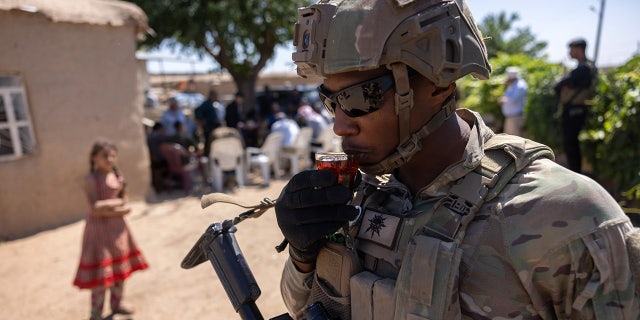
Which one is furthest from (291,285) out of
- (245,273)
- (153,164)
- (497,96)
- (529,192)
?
(497,96)

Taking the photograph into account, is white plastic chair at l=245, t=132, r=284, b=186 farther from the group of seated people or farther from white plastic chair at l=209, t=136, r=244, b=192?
white plastic chair at l=209, t=136, r=244, b=192

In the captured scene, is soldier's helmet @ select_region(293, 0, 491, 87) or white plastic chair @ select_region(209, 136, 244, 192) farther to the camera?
white plastic chair @ select_region(209, 136, 244, 192)

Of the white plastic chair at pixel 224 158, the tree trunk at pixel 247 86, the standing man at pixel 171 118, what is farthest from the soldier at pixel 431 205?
the tree trunk at pixel 247 86

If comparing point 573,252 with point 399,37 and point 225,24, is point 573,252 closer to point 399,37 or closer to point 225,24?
point 399,37

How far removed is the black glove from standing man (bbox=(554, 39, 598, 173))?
5.77 meters

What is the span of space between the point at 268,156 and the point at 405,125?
804 centimetres

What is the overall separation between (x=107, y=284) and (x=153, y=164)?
506 cm

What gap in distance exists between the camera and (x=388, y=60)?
1.34 m

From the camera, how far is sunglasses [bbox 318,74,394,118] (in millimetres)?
1381

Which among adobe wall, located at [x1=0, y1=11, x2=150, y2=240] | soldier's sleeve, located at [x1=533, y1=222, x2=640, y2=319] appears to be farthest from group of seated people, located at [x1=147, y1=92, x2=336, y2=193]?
soldier's sleeve, located at [x1=533, y1=222, x2=640, y2=319]

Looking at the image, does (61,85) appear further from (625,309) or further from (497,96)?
(497,96)

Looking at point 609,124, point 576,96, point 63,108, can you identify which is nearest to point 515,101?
point 576,96

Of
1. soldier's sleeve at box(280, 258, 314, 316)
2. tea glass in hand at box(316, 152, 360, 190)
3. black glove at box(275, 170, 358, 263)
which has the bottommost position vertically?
soldier's sleeve at box(280, 258, 314, 316)

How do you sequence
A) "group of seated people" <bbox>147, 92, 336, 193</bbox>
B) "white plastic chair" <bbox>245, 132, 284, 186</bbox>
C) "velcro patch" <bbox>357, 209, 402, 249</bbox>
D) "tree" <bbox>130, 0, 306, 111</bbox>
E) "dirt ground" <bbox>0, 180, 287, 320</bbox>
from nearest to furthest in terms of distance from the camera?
"velcro patch" <bbox>357, 209, 402, 249</bbox> → "dirt ground" <bbox>0, 180, 287, 320</bbox> → "group of seated people" <bbox>147, 92, 336, 193</bbox> → "white plastic chair" <bbox>245, 132, 284, 186</bbox> → "tree" <bbox>130, 0, 306, 111</bbox>
